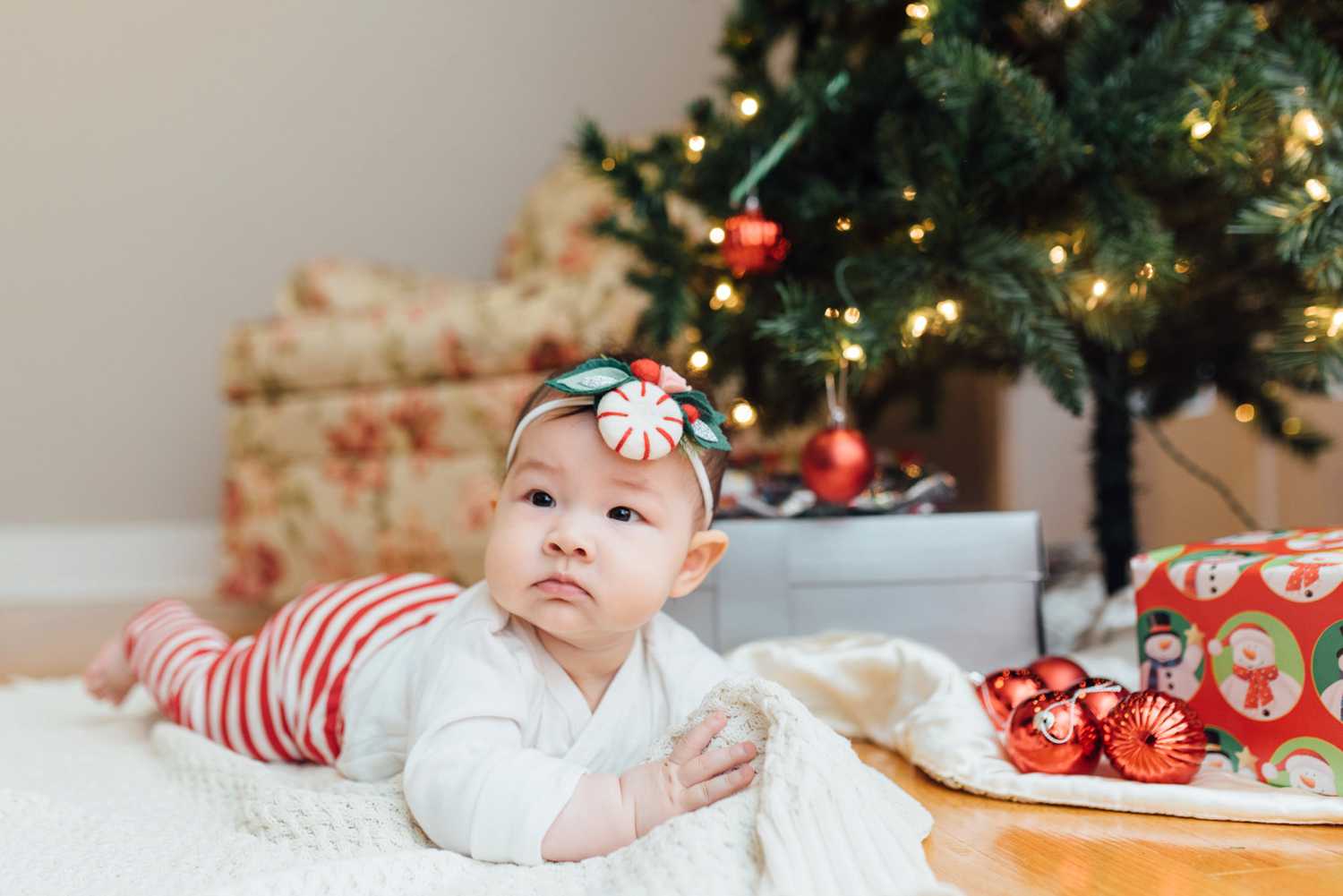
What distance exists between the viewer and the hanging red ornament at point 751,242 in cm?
114

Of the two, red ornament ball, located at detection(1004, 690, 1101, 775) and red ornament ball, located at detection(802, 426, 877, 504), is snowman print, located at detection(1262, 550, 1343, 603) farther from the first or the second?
red ornament ball, located at detection(802, 426, 877, 504)

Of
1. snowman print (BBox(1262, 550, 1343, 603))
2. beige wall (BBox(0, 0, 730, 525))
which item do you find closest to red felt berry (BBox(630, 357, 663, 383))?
snowman print (BBox(1262, 550, 1343, 603))

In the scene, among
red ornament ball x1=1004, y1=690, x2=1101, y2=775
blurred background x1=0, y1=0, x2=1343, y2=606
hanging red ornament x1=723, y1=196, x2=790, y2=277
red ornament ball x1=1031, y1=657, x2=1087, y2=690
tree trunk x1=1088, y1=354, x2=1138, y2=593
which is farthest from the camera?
blurred background x1=0, y1=0, x2=1343, y2=606

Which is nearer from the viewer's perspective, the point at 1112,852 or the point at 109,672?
the point at 1112,852

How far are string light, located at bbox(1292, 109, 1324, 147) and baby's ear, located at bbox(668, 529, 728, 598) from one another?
0.62 meters

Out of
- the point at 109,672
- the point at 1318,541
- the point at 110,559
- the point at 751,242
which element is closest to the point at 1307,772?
the point at 1318,541

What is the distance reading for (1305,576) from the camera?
29.6 inches

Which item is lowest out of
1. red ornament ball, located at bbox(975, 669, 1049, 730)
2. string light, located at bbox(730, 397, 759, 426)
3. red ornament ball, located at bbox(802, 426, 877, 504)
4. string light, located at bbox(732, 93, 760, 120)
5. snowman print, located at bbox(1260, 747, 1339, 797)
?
snowman print, located at bbox(1260, 747, 1339, 797)

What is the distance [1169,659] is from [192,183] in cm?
227

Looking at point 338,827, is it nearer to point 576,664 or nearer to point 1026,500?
point 576,664

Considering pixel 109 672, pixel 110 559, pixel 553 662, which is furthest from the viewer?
pixel 110 559

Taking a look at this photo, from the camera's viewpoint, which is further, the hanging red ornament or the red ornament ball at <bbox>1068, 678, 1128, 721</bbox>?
the hanging red ornament

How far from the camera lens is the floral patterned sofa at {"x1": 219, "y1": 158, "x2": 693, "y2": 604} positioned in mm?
1846

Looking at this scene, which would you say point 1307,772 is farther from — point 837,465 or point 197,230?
point 197,230
